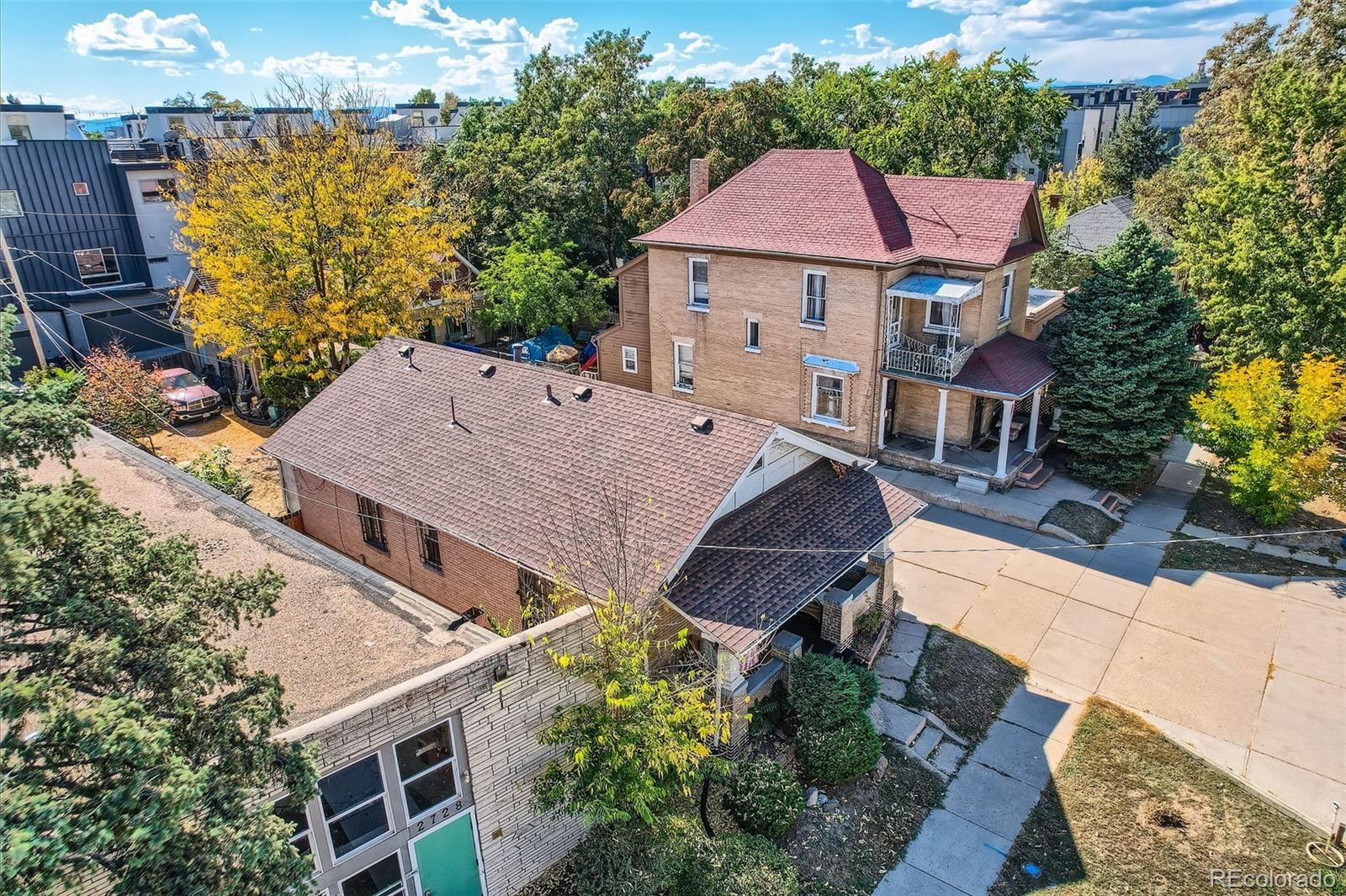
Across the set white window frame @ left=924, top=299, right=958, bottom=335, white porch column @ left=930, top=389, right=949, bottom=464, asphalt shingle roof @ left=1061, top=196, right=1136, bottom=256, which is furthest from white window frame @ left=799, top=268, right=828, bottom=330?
asphalt shingle roof @ left=1061, top=196, right=1136, bottom=256

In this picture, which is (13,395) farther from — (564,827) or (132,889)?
(564,827)

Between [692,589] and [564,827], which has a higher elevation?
[692,589]

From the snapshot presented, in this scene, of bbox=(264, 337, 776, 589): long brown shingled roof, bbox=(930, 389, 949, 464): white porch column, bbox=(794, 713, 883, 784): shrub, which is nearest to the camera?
bbox=(794, 713, 883, 784): shrub

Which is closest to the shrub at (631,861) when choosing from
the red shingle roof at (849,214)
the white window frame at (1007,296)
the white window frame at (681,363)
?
the red shingle roof at (849,214)

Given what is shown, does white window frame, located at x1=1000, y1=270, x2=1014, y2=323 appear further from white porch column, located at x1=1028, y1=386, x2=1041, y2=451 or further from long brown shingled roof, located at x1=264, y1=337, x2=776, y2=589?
long brown shingled roof, located at x1=264, y1=337, x2=776, y2=589

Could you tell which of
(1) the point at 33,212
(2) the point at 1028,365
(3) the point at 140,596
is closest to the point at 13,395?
(3) the point at 140,596
